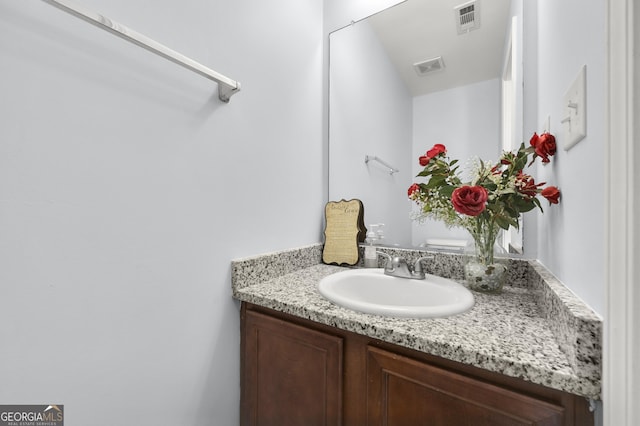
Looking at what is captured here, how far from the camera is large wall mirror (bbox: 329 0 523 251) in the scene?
1.02m

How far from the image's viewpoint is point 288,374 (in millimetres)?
783

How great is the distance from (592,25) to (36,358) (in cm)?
121

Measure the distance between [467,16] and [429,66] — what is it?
0.67 ft

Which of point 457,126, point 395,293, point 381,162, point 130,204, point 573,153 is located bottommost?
point 395,293

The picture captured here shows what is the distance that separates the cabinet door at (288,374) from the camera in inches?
27.6

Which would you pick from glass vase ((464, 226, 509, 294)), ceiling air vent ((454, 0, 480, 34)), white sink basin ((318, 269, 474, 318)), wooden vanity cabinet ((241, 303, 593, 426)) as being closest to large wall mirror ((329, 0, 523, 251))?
ceiling air vent ((454, 0, 480, 34))

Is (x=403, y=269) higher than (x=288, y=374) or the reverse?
higher

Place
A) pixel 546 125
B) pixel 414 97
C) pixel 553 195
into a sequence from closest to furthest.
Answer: pixel 553 195, pixel 546 125, pixel 414 97

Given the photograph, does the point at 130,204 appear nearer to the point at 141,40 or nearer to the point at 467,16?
the point at 141,40

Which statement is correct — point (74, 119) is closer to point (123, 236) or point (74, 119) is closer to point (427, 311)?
point (123, 236)

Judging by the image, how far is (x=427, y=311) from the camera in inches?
25.9

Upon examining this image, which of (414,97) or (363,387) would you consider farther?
(414,97)

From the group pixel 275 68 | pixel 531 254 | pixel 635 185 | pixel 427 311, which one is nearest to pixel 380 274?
pixel 427 311

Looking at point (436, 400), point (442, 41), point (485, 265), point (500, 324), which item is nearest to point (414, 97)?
point (442, 41)
